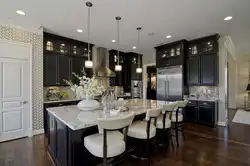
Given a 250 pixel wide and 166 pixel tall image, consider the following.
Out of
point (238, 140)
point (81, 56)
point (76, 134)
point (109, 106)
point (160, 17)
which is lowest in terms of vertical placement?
point (238, 140)

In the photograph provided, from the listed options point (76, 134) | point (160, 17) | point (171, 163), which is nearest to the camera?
point (76, 134)

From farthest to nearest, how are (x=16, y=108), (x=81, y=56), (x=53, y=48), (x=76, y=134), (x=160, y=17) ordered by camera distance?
(x=81, y=56), (x=53, y=48), (x=16, y=108), (x=160, y=17), (x=76, y=134)

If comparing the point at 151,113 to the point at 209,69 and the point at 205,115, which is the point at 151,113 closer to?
the point at 205,115

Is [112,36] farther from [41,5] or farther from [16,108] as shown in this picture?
[16,108]

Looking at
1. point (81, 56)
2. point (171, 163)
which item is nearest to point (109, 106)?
point (171, 163)

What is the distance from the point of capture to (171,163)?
2.66 m

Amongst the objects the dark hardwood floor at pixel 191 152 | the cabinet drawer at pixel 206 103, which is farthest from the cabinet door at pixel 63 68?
the cabinet drawer at pixel 206 103

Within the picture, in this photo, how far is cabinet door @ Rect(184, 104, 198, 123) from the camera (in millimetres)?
5199

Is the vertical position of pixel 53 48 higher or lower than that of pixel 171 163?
higher

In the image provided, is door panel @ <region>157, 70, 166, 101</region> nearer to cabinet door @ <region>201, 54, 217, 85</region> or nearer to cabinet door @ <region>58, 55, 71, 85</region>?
cabinet door @ <region>201, 54, 217, 85</region>

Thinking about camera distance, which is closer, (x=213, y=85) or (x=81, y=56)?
(x=213, y=85)

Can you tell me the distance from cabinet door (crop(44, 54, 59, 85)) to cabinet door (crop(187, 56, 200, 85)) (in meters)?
4.74

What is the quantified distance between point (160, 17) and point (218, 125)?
4.10 m

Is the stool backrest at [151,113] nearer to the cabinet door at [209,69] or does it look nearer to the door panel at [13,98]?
the cabinet door at [209,69]
